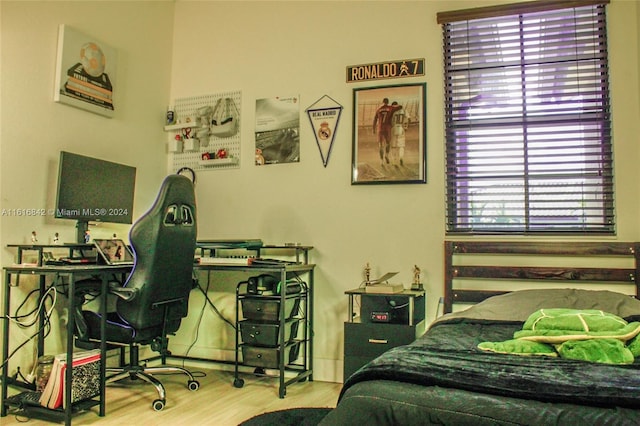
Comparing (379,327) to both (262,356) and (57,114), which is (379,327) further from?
(57,114)

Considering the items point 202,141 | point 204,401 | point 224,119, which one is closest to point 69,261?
point 204,401

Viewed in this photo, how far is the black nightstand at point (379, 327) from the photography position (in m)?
3.02

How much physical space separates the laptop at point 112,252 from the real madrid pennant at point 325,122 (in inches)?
58.8

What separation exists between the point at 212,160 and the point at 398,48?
5.33 feet

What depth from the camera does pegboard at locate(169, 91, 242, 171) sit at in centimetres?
408

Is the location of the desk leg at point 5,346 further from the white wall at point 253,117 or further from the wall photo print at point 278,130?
the wall photo print at point 278,130

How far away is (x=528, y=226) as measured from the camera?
129 inches

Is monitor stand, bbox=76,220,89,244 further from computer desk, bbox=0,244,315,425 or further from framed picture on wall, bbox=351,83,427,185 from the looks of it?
framed picture on wall, bbox=351,83,427,185

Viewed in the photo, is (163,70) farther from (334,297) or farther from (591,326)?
(591,326)

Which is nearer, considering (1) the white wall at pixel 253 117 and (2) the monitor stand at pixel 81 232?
(1) the white wall at pixel 253 117

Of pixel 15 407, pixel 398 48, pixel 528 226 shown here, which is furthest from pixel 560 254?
pixel 15 407

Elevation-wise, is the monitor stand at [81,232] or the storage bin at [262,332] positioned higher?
the monitor stand at [81,232]

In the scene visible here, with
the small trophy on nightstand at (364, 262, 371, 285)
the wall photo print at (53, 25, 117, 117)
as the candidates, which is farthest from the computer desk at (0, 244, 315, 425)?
the wall photo print at (53, 25, 117, 117)

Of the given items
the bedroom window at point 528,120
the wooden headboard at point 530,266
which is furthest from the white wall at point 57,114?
the wooden headboard at point 530,266
